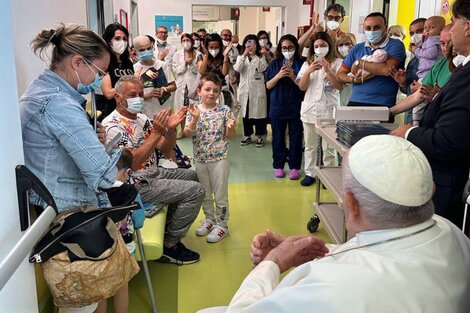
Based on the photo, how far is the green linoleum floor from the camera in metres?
2.63

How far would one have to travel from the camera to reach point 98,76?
1966mm

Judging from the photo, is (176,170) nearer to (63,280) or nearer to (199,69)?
(63,280)

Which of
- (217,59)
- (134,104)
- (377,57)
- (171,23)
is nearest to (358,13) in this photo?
(217,59)

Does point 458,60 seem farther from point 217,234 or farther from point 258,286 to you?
point 217,234

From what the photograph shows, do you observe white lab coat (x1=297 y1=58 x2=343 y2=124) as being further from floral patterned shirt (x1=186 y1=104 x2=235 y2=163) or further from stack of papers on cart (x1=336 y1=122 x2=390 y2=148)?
stack of papers on cart (x1=336 y1=122 x2=390 y2=148)

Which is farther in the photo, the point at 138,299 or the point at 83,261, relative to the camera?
the point at 138,299

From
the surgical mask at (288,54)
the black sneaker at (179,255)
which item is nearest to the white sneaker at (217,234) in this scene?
the black sneaker at (179,255)

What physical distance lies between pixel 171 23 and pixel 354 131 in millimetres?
7901

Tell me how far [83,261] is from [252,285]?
697mm

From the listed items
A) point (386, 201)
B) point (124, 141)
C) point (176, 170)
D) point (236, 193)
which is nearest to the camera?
point (386, 201)

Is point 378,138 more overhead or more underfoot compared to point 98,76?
more underfoot

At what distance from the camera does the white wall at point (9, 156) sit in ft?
3.84

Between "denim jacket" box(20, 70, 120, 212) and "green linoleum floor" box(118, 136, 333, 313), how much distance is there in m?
1.09

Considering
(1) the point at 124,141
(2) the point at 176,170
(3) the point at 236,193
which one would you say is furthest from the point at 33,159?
(3) the point at 236,193
